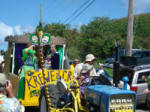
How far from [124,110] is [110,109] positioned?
0.28 m

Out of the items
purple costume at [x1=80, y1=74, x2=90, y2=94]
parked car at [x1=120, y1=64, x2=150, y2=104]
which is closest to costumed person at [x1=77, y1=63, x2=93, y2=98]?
purple costume at [x1=80, y1=74, x2=90, y2=94]

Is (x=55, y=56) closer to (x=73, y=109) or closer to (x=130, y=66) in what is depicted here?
(x=73, y=109)

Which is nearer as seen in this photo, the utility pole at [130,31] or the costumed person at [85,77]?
the costumed person at [85,77]

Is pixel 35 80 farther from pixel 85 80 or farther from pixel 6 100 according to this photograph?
pixel 6 100

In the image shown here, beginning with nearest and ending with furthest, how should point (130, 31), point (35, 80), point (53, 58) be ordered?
point (35, 80)
point (53, 58)
point (130, 31)

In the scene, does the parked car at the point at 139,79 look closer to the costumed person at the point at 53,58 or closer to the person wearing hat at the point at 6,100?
the costumed person at the point at 53,58

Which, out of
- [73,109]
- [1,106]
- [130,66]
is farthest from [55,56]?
[1,106]

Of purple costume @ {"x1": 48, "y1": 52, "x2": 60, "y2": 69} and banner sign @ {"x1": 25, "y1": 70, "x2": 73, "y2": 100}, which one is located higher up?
purple costume @ {"x1": 48, "y1": 52, "x2": 60, "y2": 69}

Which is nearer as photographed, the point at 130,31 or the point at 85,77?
the point at 85,77

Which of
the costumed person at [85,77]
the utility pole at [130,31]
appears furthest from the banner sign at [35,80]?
the utility pole at [130,31]

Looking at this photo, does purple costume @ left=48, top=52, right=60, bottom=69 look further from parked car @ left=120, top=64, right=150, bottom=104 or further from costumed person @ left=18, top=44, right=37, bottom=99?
parked car @ left=120, top=64, right=150, bottom=104

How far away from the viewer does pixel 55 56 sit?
7.24 m

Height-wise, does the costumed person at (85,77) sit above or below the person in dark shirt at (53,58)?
below

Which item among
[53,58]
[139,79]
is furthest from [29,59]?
[139,79]
